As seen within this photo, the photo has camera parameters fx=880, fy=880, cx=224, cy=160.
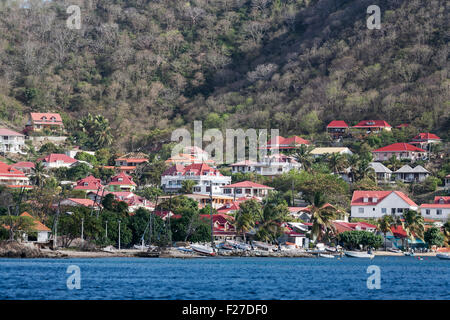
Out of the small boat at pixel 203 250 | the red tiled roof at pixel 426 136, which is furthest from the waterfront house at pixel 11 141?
the red tiled roof at pixel 426 136

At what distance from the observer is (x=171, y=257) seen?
281 ft

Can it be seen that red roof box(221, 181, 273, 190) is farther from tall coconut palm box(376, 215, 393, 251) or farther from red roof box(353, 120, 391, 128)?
red roof box(353, 120, 391, 128)

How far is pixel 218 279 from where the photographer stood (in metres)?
60.0

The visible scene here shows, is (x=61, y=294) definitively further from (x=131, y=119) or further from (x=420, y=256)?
(x=131, y=119)

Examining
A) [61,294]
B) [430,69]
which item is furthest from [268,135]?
[61,294]

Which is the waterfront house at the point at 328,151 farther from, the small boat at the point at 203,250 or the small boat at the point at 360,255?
the small boat at the point at 203,250

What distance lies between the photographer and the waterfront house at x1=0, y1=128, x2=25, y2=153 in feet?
459

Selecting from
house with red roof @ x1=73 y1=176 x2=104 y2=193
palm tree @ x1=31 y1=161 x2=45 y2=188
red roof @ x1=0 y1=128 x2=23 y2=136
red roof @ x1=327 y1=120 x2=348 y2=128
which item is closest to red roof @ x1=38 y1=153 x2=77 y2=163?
red roof @ x1=0 y1=128 x2=23 y2=136

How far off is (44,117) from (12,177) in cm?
3714

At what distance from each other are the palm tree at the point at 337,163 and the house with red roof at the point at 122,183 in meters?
28.1

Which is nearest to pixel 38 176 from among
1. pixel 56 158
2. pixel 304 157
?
pixel 56 158

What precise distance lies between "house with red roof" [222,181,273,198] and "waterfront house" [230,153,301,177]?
981cm

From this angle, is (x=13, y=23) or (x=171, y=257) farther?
(x=13, y=23)

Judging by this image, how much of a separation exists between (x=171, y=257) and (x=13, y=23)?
12501cm
